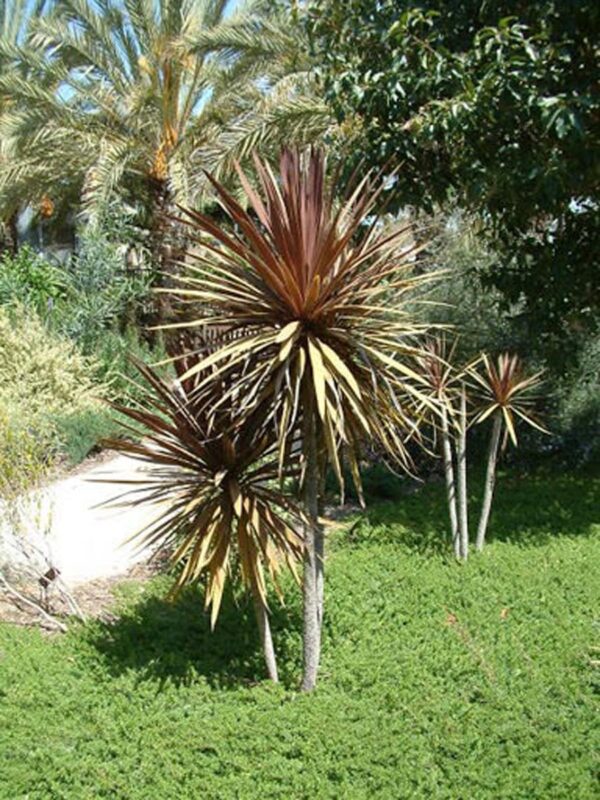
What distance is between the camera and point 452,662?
15.1 feet

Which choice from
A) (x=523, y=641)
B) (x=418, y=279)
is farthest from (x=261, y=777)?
(x=418, y=279)

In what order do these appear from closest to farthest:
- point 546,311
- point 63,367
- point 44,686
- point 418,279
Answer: point 418,279, point 44,686, point 546,311, point 63,367

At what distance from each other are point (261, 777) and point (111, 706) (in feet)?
3.20

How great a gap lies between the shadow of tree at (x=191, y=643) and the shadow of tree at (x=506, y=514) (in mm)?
1808

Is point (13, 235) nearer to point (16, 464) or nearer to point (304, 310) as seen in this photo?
point (16, 464)

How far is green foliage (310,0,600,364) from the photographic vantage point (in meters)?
5.64

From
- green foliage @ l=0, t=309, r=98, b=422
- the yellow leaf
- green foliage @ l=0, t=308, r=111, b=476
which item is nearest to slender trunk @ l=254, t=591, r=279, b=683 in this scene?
the yellow leaf

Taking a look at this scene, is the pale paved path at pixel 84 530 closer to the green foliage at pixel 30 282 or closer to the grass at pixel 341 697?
the grass at pixel 341 697

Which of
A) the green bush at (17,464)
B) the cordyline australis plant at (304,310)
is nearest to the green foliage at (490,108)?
the cordyline australis plant at (304,310)

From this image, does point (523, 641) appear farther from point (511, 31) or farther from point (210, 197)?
point (210, 197)

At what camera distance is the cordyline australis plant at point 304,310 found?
376 centimetres

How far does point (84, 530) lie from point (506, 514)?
4023 millimetres

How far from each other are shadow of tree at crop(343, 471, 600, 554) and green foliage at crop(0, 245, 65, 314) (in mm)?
7427

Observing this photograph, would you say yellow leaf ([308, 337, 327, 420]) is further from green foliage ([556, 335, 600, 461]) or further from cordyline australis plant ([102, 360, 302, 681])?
green foliage ([556, 335, 600, 461])
